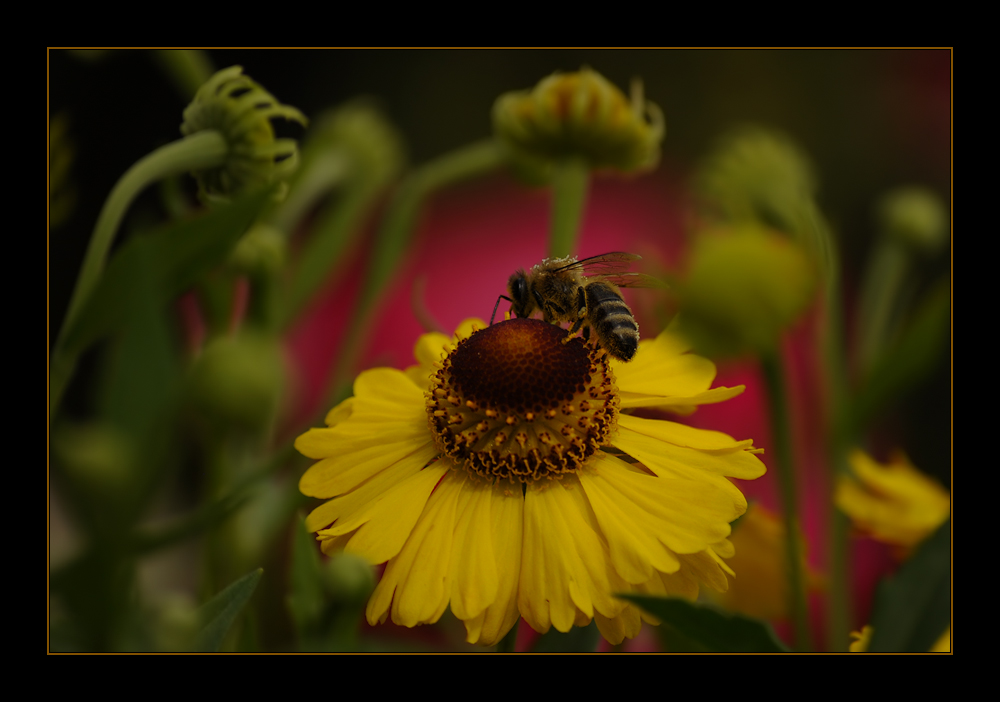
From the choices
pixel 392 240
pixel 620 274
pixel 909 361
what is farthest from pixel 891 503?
pixel 392 240

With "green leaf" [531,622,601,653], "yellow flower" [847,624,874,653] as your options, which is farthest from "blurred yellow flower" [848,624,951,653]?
"green leaf" [531,622,601,653]

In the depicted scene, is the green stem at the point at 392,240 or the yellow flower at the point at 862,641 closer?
the yellow flower at the point at 862,641

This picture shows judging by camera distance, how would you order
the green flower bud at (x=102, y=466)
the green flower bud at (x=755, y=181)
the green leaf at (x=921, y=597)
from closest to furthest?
1. the green flower bud at (x=102, y=466)
2. the green leaf at (x=921, y=597)
3. the green flower bud at (x=755, y=181)

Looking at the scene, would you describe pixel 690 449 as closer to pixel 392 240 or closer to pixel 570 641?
pixel 570 641

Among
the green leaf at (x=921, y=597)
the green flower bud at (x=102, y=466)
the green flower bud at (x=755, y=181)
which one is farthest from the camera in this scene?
the green flower bud at (x=755, y=181)

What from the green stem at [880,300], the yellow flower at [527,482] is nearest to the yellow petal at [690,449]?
the yellow flower at [527,482]

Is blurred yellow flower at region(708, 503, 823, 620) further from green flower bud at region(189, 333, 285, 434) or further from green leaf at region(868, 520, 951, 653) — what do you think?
green flower bud at region(189, 333, 285, 434)

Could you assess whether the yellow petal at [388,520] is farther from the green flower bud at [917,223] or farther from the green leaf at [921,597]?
the green flower bud at [917,223]

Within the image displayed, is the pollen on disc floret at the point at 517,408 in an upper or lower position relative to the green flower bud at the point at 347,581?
upper

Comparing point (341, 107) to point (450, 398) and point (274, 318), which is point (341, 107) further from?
point (450, 398)
